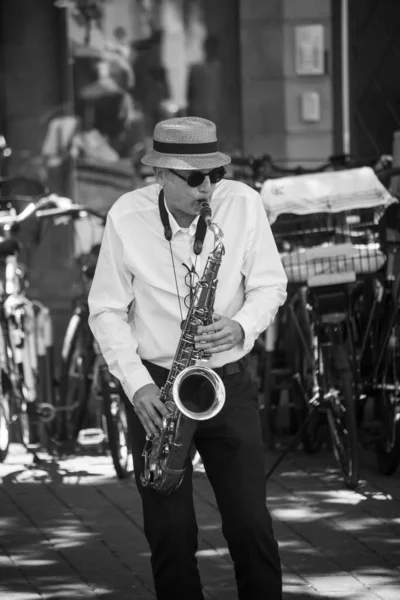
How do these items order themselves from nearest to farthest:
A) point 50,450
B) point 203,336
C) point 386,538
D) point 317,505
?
point 203,336, point 386,538, point 317,505, point 50,450

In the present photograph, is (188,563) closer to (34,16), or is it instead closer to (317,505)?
(317,505)

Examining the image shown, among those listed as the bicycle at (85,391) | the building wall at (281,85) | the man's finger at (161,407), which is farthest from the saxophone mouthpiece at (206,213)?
the building wall at (281,85)

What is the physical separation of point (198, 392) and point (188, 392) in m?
0.03

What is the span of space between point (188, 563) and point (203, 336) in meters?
0.77

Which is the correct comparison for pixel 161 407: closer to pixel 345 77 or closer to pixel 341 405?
pixel 341 405

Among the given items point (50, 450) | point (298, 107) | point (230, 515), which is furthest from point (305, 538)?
point (298, 107)

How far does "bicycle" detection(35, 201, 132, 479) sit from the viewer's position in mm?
8070

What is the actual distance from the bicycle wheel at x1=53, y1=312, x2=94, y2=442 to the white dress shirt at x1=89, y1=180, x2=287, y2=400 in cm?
367

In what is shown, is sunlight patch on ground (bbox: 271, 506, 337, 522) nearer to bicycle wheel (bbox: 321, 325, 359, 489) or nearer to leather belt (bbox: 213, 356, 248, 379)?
bicycle wheel (bbox: 321, 325, 359, 489)

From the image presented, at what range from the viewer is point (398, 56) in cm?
1093

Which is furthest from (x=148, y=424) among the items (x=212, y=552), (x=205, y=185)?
(x=212, y=552)

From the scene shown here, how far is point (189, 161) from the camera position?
15.6 feet

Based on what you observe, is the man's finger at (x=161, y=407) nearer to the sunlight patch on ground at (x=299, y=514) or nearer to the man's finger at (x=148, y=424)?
the man's finger at (x=148, y=424)

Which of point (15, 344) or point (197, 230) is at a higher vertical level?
point (197, 230)
